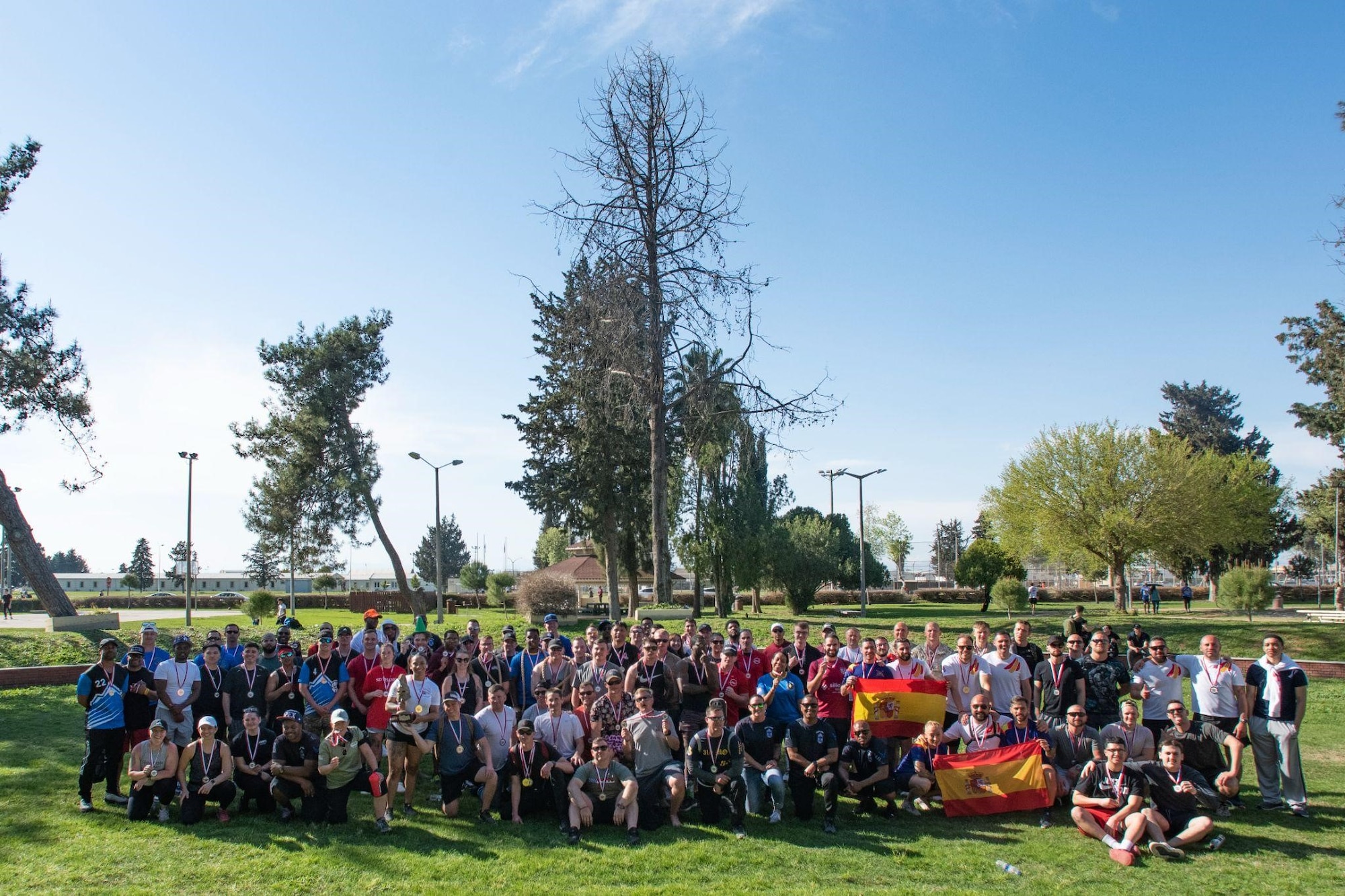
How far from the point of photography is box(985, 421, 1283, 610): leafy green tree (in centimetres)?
3750

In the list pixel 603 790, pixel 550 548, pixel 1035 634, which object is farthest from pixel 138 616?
pixel 603 790

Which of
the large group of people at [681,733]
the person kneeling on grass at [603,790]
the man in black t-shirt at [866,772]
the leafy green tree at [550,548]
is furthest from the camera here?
the leafy green tree at [550,548]

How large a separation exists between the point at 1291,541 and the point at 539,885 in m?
71.4

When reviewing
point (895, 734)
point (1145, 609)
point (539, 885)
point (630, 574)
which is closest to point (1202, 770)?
point (895, 734)

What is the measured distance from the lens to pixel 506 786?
871 centimetres

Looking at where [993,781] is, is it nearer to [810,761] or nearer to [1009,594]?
[810,761]

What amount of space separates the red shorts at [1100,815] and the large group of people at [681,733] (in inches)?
0.7

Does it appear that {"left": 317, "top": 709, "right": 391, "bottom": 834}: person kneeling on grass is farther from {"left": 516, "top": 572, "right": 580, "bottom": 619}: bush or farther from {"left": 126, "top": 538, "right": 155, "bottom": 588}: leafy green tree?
{"left": 126, "top": 538, "right": 155, "bottom": 588}: leafy green tree

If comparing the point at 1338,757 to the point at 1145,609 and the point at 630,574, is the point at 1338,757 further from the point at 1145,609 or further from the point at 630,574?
the point at 1145,609

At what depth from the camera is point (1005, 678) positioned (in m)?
9.52

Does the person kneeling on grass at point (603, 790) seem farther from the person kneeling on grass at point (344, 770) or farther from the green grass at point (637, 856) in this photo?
the person kneeling on grass at point (344, 770)

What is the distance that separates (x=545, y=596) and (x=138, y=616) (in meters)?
26.3

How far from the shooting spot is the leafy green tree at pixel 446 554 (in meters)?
92.2

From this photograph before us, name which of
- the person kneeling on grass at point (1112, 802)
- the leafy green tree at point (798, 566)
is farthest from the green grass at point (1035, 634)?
the person kneeling on grass at point (1112, 802)
